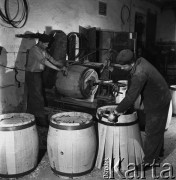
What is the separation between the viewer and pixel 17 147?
3094 mm

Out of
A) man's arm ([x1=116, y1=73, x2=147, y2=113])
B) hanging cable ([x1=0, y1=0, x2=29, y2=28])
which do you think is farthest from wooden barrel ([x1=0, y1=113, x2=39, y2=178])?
hanging cable ([x1=0, y1=0, x2=29, y2=28])

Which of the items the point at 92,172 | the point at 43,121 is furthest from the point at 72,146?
the point at 43,121

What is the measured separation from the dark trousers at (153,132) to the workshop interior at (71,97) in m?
0.12

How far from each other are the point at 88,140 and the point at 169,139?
2205 millimetres

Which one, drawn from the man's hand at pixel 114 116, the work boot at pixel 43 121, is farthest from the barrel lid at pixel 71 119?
the work boot at pixel 43 121

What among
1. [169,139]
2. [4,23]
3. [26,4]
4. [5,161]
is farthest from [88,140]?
[26,4]

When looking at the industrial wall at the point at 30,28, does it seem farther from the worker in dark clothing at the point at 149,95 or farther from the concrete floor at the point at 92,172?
the worker in dark clothing at the point at 149,95

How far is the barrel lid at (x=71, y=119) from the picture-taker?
10.3 ft

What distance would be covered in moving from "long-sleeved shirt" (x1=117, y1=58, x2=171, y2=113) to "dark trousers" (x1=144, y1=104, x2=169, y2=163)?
0.28 ft

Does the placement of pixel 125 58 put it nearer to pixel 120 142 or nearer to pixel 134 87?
pixel 134 87

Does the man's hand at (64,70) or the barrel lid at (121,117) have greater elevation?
the man's hand at (64,70)

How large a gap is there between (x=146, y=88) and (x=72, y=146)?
1.24 m

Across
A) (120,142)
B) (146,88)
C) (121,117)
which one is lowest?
(120,142)

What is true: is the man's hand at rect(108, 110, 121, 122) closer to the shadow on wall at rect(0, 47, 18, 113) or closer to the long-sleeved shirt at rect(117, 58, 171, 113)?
the long-sleeved shirt at rect(117, 58, 171, 113)
